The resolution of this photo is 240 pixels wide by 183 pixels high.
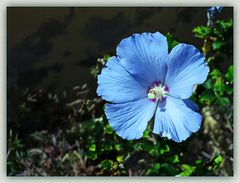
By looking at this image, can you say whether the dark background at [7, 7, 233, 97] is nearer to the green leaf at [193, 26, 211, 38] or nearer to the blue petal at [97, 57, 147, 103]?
the green leaf at [193, 26, 211, 38]

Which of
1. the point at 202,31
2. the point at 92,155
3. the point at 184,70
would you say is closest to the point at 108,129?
the point at 92,155

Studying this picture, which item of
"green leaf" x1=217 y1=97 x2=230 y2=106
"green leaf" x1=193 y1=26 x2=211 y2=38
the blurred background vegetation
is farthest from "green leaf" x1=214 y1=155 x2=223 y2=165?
"green leaf" x1=193 y1=26 x2=211 y2=38

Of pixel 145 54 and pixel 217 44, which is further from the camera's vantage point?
pixel 217 44

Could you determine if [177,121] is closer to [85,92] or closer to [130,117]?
[130,117]

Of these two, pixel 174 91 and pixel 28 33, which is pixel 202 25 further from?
pixel 28 33

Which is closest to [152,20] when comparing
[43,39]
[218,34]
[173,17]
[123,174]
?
[173,17]

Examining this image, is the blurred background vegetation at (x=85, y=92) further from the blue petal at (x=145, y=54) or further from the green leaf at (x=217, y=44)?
the blue petal at (x=145, y=54)
